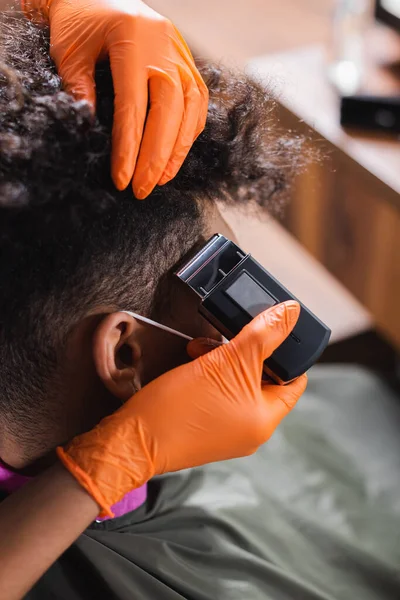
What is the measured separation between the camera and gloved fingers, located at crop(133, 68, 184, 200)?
87 cm

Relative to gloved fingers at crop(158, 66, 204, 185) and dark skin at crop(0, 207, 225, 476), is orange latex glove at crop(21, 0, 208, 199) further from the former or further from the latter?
dark skin at crop(0, 207, 225, 476)

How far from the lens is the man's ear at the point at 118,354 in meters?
0.90

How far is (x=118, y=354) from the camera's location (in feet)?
3.13

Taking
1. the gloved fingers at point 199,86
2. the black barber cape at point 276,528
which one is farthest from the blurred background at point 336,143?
the gloved fingers at point 199,86

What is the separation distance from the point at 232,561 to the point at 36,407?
0.42 meters

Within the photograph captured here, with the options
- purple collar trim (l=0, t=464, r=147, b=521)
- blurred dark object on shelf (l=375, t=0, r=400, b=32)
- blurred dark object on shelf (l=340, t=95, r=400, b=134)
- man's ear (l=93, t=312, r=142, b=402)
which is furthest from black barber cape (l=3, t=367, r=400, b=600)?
blurred dark object on shelf (l=375, t=0, r=400, b=32)

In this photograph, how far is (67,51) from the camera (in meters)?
0.96

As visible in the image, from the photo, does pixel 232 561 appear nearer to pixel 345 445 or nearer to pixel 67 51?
pixel 345 445

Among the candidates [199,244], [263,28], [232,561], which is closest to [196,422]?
[199,244]

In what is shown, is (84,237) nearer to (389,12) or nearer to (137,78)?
(137,78)

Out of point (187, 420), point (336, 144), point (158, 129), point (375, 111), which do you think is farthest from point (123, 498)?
point (375, 111)

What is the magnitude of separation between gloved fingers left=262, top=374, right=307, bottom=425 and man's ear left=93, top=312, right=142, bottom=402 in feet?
0.59

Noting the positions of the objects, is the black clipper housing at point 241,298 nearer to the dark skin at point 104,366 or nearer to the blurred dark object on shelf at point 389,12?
the dark skin at point 104,366

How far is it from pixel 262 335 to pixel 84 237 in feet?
0.85
